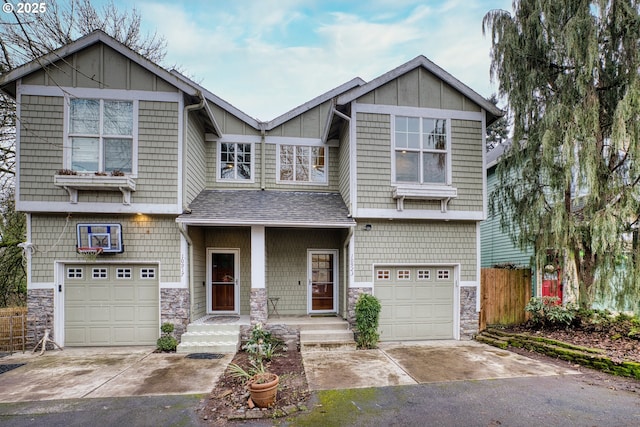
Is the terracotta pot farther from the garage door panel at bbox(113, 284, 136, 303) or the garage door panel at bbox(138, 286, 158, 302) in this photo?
the garage door panel at bbox(113, 284, 136, 303)

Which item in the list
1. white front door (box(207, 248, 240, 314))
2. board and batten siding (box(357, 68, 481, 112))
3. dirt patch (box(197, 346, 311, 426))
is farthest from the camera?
white front door (box(207, 248, 240, 314))

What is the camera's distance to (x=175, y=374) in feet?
18.8

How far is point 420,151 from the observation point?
27.1 ft

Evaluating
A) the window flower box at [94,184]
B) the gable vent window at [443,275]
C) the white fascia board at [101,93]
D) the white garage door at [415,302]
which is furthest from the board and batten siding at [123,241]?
the gable vent window at [443,275]

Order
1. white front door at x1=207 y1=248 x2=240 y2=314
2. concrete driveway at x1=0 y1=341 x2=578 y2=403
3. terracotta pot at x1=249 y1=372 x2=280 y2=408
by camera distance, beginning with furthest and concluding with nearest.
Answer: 1. white front door at x1=207 y1=248 x2=240 y2=314
2. concrete driveway at x1=0 y1=341 x2=578 y2=403
3. terracotta pot at x1=249 y1=372 x2=280 y2=408

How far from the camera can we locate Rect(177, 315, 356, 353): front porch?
7242 mm

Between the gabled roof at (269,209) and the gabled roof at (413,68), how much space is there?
270 centimetres

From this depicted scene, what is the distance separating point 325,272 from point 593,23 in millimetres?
8520

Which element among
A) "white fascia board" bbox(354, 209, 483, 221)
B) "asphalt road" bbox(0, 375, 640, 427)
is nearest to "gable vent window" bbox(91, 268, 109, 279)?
"asphalt road" bbox(0, 375, 640, 427)

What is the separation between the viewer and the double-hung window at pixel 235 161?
31.4ft

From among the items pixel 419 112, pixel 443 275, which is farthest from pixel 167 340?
pixel 419 112

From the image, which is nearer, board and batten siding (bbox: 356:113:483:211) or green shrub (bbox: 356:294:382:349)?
green shrub (bbox: 356:294:382:349)

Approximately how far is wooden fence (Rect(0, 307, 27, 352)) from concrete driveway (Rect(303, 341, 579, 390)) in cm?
632

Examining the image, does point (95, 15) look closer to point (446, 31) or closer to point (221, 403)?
point (446, 31)
